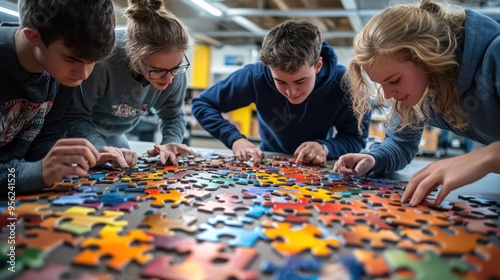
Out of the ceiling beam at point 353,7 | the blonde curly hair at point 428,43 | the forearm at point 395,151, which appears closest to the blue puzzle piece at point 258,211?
the blonde curly hair at point 428,43

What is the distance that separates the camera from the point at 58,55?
4.26 ft

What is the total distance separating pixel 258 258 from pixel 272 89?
1.92 meters

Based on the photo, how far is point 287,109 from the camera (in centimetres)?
264

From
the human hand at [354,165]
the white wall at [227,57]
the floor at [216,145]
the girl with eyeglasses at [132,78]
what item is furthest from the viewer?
the white wall at [227,57]

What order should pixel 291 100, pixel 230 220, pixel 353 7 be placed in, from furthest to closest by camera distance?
pixel 353 7
pixel 291 100
pixel 230 220

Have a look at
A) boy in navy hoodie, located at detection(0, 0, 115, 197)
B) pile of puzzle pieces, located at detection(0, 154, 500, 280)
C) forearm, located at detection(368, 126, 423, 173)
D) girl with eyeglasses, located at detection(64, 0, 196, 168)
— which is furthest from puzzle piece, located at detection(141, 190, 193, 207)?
forearm, located at detection(368, 126, 423, 173)

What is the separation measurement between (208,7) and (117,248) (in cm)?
778

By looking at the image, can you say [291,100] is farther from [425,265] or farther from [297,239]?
[425,265]

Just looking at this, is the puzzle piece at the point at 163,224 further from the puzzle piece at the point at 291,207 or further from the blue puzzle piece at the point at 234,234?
the puzzle piece at the point at 291,207

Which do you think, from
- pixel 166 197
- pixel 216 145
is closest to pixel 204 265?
pixel 166 197

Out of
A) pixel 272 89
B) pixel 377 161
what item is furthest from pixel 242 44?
pixel 377 161

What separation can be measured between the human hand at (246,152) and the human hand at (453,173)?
938mm

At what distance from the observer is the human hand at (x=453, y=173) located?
46.4 inches

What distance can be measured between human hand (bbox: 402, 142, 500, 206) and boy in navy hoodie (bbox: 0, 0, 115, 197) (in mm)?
1135
